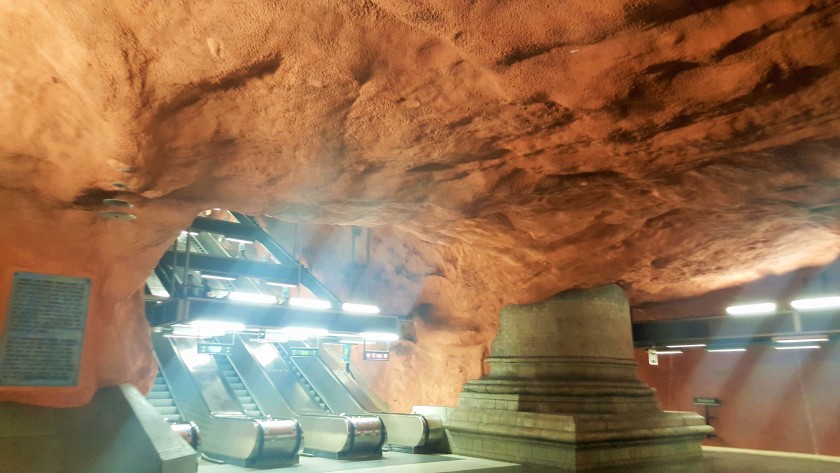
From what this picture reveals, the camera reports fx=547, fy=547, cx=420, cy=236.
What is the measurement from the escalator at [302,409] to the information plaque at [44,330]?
4977 mm

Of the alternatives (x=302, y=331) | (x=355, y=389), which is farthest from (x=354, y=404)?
(x=302, y=331)

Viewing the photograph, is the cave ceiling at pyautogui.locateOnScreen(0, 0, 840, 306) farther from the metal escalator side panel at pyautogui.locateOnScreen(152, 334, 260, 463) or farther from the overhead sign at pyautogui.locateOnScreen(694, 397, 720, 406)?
the overhead sign at pyautogui.locateOnScreen(694, 397, 720, 406)

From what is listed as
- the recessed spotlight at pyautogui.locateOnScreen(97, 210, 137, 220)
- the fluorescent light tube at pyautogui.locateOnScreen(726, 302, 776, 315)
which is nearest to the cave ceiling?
the recessed spotlight at pyautogui.locateOnScreen(97, 210, 137, 220)

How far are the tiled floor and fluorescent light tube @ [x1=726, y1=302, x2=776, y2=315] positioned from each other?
2634 millimetres

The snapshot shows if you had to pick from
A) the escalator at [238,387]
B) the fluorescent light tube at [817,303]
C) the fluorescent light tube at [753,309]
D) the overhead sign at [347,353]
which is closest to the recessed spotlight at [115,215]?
the escalator at [238,387]

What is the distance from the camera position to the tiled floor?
320 inches

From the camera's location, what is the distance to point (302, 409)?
11.6 meters

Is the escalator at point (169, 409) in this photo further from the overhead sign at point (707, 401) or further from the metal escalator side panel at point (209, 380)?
the overhead sign at point (707, 401)

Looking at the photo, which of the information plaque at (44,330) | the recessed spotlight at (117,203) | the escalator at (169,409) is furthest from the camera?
the escalator at (169,409)

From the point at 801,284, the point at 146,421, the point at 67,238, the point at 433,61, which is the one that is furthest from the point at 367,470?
the point at 801,284

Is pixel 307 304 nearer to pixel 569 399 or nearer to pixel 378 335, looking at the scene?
pixel 378 335

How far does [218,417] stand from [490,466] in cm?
454

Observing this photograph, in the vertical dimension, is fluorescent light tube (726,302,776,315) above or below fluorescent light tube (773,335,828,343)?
above

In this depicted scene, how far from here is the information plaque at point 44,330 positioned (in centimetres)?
500
